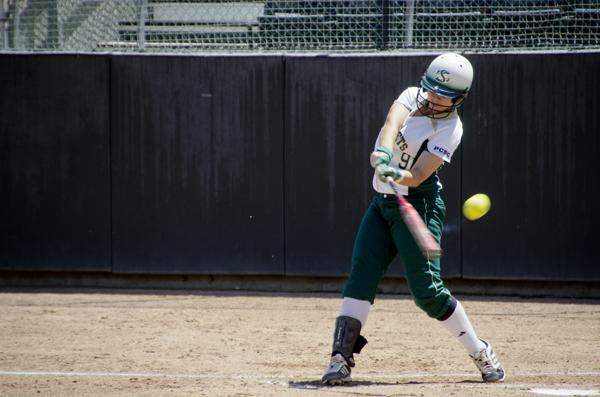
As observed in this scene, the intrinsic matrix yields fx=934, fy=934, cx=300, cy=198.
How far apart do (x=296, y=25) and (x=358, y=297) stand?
5.35 meters

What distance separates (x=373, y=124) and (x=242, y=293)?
7.52 feet

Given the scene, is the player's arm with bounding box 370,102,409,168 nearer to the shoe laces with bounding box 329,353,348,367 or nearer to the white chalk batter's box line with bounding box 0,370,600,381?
the shoe laces with bounding box 329,353,348,367

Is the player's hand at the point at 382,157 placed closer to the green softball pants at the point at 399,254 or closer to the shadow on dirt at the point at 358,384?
the green softball pants at the point at 399,254

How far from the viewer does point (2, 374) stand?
6.09 meters

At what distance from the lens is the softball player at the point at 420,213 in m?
5.57

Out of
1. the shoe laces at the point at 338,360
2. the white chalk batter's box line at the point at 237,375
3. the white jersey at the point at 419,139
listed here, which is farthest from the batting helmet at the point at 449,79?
the white chalk batter's box line at the point at 237,375

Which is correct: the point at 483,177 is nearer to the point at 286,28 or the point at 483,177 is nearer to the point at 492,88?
the point at 492,88

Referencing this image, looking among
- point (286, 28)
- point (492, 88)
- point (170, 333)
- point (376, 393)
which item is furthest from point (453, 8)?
point (376, 393)

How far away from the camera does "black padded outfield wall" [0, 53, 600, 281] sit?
379 inches

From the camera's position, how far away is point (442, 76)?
5551 mm

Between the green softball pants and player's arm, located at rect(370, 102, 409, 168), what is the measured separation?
359 millimetres

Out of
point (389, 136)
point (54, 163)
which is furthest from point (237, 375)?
point (54, 163)

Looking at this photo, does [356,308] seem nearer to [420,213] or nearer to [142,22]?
[420,213]

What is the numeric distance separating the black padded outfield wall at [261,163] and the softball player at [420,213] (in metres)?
3.94
